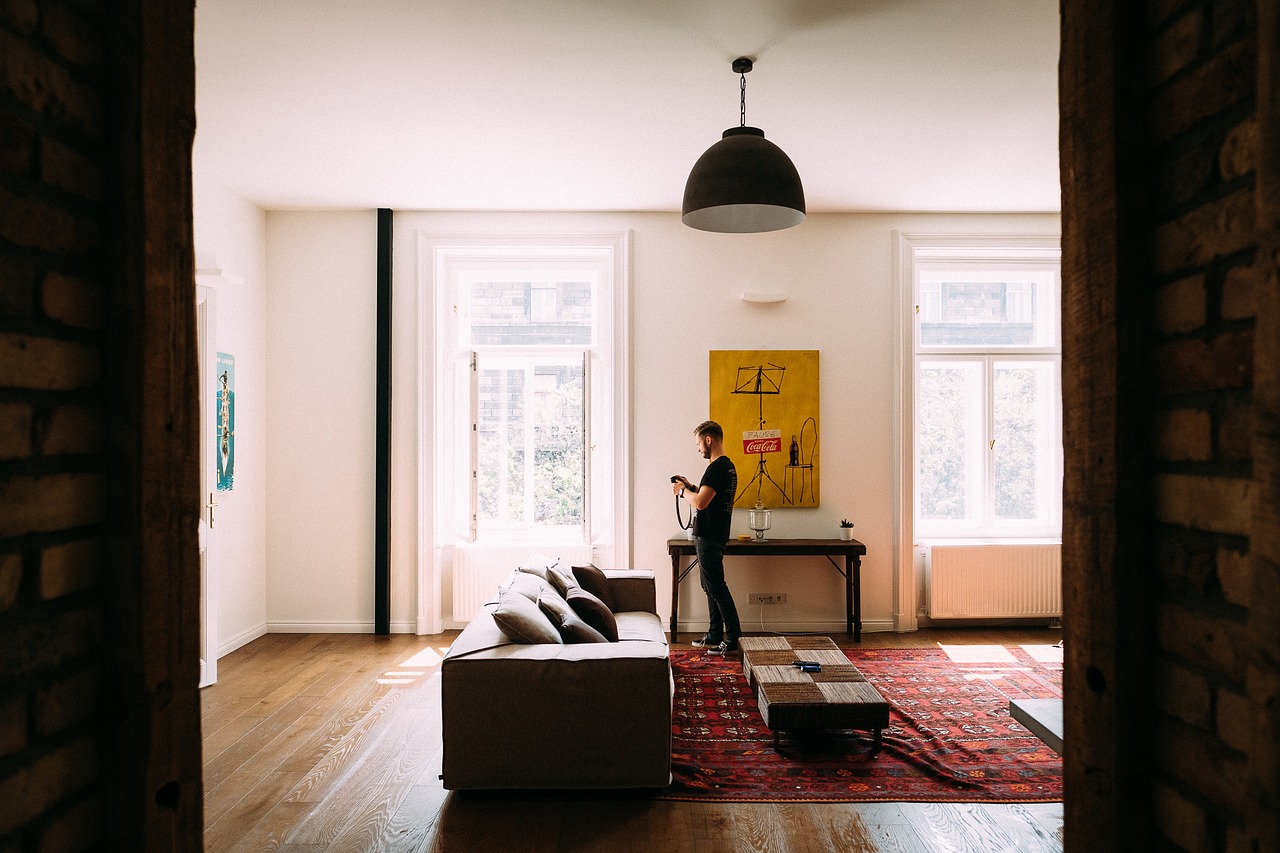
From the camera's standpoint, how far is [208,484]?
16.2ft

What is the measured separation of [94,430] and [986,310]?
20.7 feet

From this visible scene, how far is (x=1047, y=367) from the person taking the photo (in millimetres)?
6203

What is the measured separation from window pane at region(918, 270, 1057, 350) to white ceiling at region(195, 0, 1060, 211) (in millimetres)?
798

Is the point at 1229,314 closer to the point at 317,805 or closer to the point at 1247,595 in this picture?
the point at 1247,595

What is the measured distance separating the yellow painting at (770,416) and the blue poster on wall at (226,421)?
11.2 ft

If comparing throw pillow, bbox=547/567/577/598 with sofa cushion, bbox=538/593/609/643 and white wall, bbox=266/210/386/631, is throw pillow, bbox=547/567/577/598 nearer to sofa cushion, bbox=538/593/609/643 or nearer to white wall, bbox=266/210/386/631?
sofa cushion, bbox=538/593/609/643

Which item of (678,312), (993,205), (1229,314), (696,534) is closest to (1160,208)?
(1229,314)

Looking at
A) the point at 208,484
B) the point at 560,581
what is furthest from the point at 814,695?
the point at 208,484

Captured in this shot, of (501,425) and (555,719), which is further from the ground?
(501,425)

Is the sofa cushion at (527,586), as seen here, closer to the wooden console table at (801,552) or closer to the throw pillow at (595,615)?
the throw pillow at (595,615)

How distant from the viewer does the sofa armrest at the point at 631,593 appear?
193 inches

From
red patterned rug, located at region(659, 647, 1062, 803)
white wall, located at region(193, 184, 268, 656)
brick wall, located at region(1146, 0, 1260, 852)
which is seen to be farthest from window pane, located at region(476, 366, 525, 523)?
brick wall, located at region(1146, 0, 1260, 852)

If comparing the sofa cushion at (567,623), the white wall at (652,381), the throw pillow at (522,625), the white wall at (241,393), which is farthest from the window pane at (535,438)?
the throw pillow at (522,625)

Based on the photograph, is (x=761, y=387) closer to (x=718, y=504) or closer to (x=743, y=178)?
(x=718, y=504)
